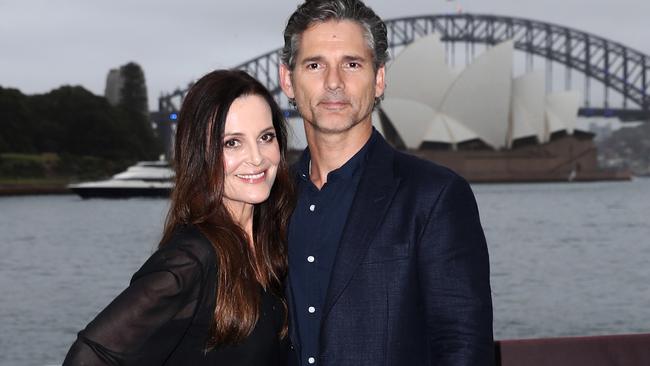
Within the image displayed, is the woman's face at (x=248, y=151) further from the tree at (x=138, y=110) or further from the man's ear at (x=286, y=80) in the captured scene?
the tree at (x=138, y=110)

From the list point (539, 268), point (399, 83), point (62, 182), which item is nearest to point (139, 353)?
point (539, 268)

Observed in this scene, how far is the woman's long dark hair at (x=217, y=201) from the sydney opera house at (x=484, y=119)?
84.6 ft

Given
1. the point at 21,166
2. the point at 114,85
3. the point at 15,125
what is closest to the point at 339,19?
the point at 15,125

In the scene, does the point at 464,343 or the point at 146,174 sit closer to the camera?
the point at 464,343

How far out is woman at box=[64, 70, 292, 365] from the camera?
3.60 feet

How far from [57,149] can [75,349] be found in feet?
108

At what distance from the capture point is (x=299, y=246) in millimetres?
1318

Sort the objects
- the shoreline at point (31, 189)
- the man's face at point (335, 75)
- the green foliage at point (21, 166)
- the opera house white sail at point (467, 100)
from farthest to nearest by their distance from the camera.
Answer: the shoreline at point (31, 189) → the green foliage at point (21, 166) → the opera house white sail at point (467, 100) → the man's face at point (335, 75)

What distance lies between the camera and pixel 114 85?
43.2m

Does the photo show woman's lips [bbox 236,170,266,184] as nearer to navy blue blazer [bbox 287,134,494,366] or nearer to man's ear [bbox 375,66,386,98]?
navy blue blazer [bbox 287,134,494,366]

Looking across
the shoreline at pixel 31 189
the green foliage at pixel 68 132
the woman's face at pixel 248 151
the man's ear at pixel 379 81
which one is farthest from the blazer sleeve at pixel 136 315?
the shoreline at pixel 31 189

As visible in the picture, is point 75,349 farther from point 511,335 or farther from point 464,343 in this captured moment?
point 511,335

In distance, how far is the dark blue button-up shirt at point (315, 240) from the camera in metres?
1.27

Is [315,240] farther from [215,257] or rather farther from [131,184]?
→ [131,184]
